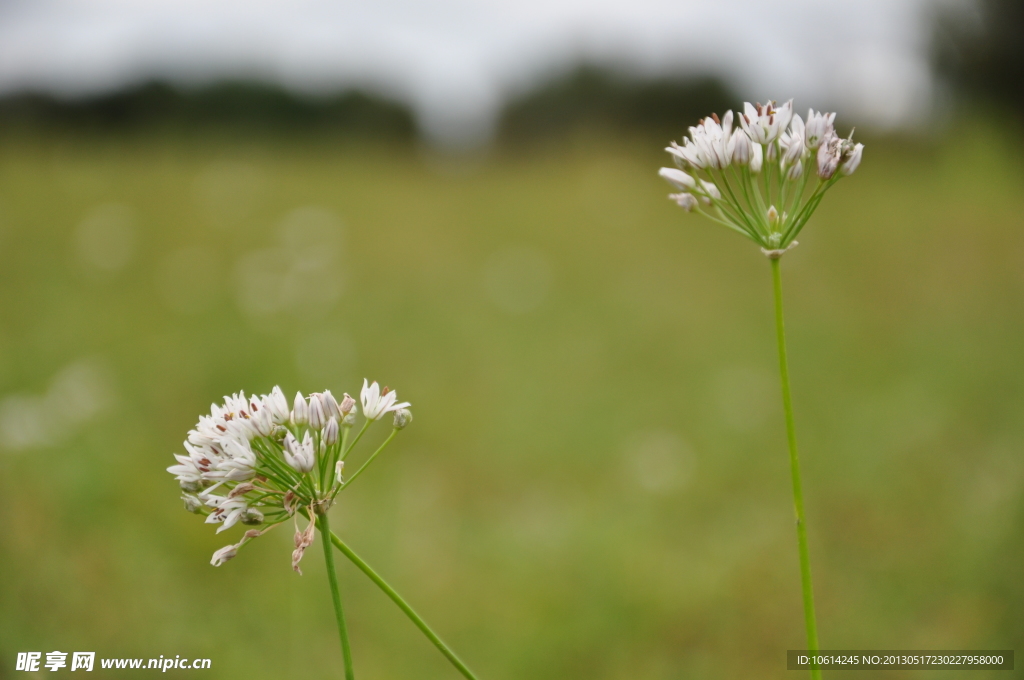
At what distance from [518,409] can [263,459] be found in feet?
13.3

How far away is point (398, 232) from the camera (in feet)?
25.6

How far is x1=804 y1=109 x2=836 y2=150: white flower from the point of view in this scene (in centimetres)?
105

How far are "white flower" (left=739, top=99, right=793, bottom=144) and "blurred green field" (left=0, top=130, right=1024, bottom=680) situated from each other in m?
2.05

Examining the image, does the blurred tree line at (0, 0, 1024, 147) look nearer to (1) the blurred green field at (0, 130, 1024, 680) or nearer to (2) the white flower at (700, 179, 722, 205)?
(1) the blurred green field at (0, 130, 1024, 680)

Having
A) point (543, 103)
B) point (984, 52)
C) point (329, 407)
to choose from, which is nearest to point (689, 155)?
point (329, 407)

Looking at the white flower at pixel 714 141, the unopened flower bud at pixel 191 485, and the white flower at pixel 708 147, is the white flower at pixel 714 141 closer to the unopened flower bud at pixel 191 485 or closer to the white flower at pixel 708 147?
the white flower at pixel 708 147

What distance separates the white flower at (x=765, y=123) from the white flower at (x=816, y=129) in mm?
32

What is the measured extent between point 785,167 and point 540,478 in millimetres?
3270

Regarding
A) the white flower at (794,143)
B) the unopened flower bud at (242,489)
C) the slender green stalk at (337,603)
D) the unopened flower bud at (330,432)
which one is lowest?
the slender green stalk at (337,603)

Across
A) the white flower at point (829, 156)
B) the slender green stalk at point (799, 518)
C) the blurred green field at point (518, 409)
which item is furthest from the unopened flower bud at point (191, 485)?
the blurred green field at point (518, 409)

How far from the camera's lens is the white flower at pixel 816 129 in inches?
41.2

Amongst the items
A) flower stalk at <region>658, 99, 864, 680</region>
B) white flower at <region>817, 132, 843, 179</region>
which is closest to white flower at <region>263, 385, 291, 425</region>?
flower stalk at <region>658, 99, 864, 680</region>

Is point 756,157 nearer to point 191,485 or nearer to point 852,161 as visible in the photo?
point 852,161

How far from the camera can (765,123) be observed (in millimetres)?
1058
